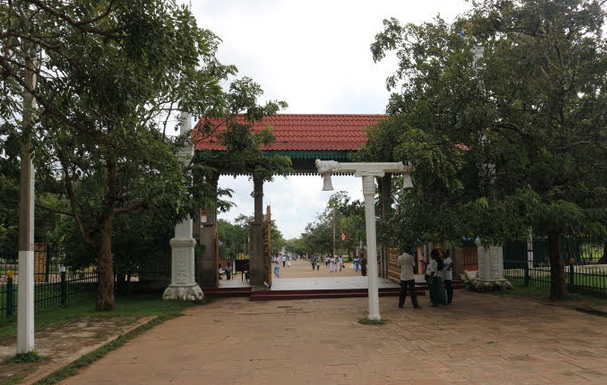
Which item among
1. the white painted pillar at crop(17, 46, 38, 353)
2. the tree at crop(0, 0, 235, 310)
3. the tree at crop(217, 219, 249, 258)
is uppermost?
the tree at crop(0, 0, 235, 310)

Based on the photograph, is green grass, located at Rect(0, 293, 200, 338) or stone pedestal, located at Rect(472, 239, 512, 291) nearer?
green grass, located at Rect(0, 293, 200, 338)

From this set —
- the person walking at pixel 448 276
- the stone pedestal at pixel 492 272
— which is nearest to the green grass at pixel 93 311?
the person walking at pixel 448 276

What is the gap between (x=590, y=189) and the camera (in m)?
9.88

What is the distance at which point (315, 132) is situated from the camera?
51.2 feet

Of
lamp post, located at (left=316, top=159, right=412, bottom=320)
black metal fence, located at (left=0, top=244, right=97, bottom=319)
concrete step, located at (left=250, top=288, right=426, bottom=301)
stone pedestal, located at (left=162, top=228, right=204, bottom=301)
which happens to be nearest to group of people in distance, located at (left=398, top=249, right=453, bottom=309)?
lamp post, located at (left=316, top=159, right=412, bottom=320)

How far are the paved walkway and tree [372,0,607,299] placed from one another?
5.98 feet

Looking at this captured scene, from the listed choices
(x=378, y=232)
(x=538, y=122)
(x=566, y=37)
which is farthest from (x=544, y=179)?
(x=378, y=232)

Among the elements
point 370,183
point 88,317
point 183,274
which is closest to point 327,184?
point 370,183

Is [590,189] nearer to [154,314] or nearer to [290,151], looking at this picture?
[290,151]

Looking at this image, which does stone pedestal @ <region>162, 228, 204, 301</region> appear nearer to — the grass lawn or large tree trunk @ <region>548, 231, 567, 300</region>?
the grass lawn

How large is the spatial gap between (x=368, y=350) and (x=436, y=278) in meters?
5.03

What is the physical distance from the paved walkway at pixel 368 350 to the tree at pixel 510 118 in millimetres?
1822

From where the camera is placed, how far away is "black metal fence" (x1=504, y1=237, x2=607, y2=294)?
12.1 meters

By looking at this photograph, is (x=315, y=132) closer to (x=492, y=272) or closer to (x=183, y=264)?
(x=183, y=264)
